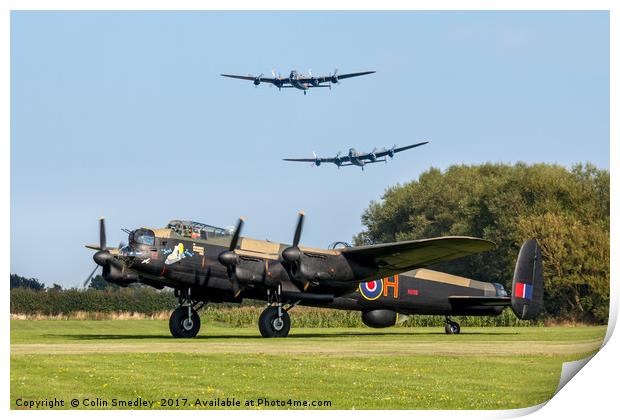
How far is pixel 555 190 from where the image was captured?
3397 centimetres

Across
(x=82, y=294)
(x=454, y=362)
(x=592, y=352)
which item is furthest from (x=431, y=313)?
(x=592, y=352)

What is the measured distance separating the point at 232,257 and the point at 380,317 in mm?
10279

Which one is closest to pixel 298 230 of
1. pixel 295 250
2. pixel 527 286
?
pixel 295 250

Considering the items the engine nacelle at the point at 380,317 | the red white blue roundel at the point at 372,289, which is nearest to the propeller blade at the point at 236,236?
the red white blue roundel at the point at 372,289

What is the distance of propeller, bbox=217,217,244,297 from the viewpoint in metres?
35.7

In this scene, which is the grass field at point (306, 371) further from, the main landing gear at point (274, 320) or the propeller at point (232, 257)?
the propeller at point (232, 257)

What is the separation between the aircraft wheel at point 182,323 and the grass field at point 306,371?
4.80m

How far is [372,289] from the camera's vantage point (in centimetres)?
4212

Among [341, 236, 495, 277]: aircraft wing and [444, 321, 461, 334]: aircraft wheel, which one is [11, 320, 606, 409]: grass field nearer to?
[341, 236, 495, 277]: aircraft wing

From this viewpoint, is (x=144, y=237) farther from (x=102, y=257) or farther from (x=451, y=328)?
(x=451, y=328)

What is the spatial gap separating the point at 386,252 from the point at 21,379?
18.1 m

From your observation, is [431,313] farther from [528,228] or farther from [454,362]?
[454,362]

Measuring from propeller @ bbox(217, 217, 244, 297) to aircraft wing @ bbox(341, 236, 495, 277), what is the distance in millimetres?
4116

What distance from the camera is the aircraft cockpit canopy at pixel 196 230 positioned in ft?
120
